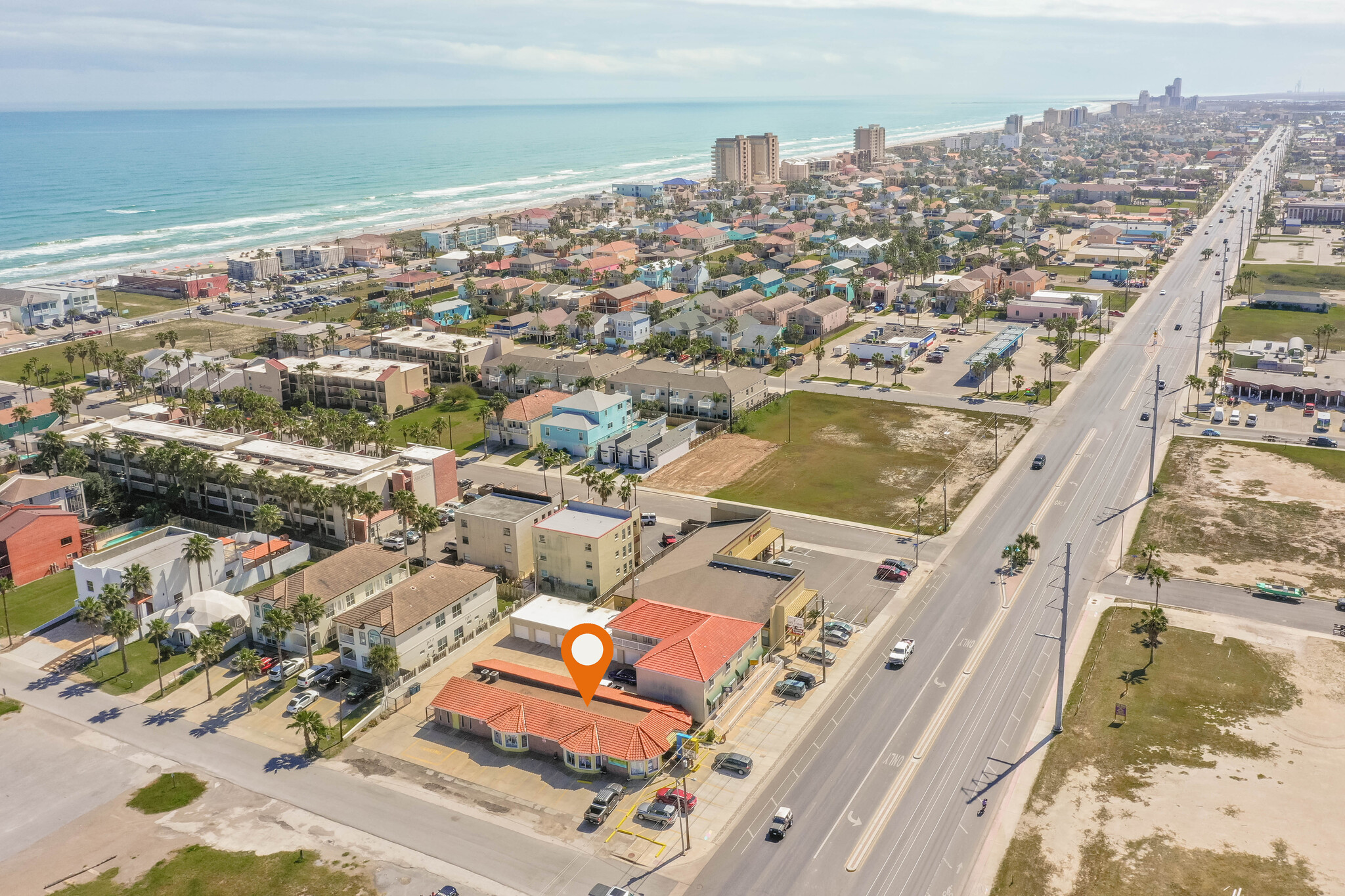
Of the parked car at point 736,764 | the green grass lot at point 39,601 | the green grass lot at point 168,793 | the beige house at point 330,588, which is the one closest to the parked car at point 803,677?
the parked car at point 736,764

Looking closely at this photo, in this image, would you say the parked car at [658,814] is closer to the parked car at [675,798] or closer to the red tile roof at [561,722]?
the parked car at [675,798]

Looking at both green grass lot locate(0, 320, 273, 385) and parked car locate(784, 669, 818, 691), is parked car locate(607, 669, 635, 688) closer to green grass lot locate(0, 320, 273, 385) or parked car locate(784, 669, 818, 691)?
parked car locate(784, 669, 818, 691)

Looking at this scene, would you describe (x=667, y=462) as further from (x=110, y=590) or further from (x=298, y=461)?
(x=110, y=590)

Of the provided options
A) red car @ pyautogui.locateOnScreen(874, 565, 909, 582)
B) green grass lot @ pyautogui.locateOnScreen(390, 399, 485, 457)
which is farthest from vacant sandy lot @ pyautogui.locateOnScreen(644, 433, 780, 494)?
green grass lot @ pyautogui.locateOnScreen(390, 399, 485, 457)

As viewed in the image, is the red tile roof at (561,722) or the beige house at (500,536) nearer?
the red tile roof at (561,722)

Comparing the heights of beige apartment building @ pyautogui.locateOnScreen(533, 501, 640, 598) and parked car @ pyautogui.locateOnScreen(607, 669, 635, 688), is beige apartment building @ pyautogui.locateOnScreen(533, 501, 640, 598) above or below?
above
